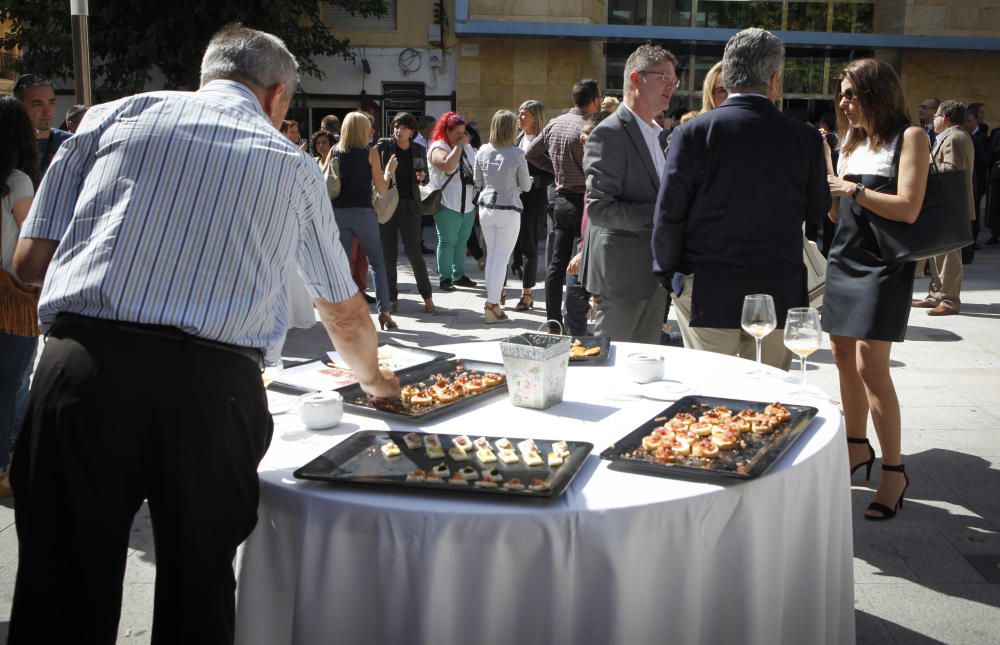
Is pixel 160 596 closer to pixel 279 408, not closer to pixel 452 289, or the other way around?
pixel 279 408

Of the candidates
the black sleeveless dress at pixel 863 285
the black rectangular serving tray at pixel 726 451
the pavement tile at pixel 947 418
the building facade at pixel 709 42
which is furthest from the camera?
the building facade at pixel 709 42

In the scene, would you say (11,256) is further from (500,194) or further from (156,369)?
(500,194)

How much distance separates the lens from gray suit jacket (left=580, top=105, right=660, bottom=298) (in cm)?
414

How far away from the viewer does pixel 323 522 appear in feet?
5.99

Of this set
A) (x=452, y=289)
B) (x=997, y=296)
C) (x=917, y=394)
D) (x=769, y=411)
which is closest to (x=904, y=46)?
(x=997, y=296)

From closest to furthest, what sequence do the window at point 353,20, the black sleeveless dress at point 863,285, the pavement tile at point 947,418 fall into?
1. the black sleeveless dress at point 863,285
2. the pavement tile at point 947,418
3. the window at point 353,20

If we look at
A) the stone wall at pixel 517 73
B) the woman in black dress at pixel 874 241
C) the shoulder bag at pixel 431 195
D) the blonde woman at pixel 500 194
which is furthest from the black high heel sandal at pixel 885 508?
the stone wall at pixel 517 73

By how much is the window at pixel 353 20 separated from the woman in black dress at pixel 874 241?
1689cm

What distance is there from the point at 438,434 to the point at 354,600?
450 millimetres

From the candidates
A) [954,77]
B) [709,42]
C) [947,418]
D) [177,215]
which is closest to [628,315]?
[947,418]

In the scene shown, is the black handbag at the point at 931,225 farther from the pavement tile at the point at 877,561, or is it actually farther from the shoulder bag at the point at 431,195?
the shoulder bag at the point at 431,195

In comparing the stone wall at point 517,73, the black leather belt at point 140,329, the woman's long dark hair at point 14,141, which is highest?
the stone wall at point 517,73

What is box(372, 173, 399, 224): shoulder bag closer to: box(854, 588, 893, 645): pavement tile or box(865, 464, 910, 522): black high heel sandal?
box(865, 464, 910, 522): black high heel sandal

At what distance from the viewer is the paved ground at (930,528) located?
121 inches
